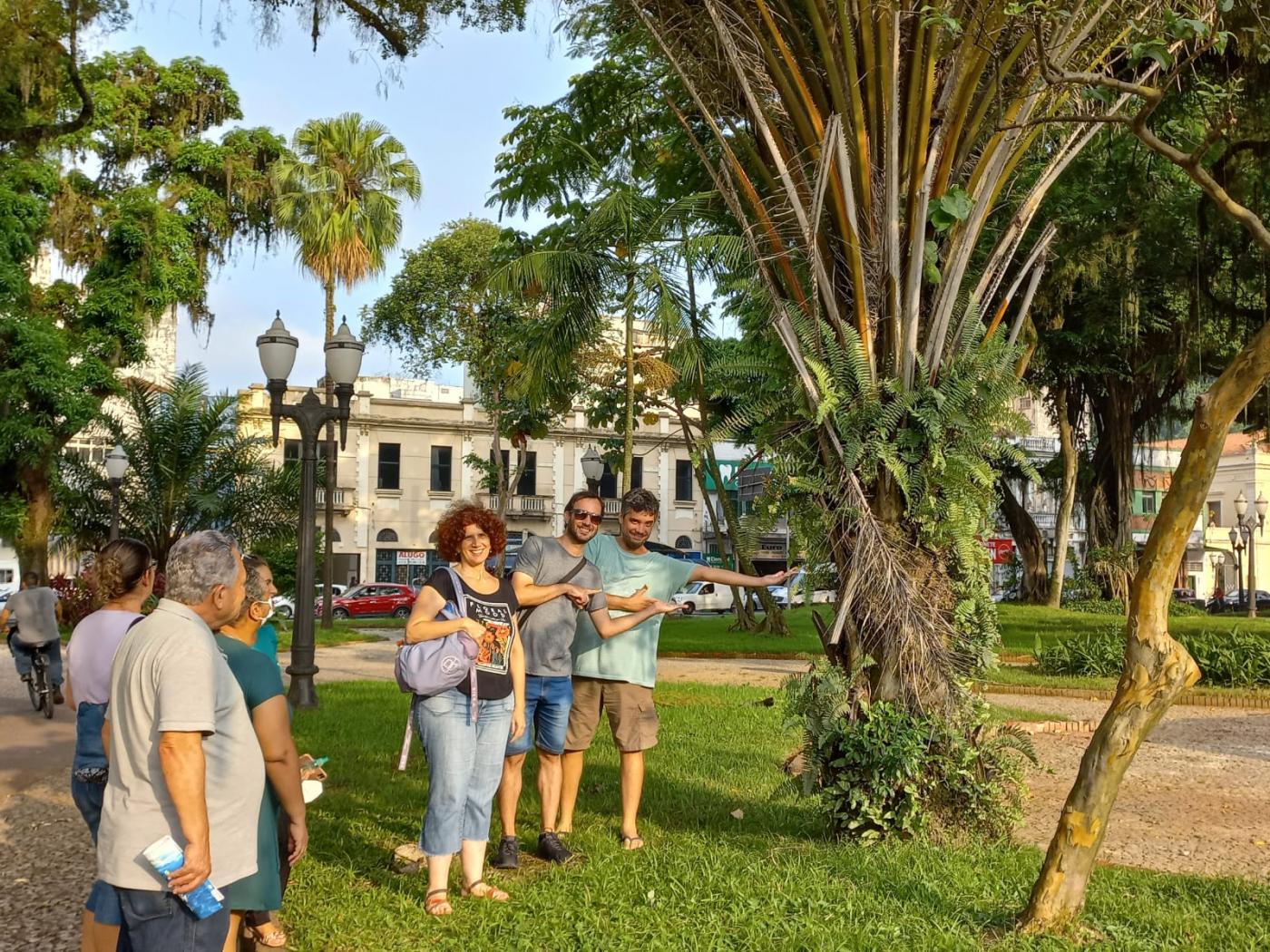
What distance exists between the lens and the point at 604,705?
234 inches

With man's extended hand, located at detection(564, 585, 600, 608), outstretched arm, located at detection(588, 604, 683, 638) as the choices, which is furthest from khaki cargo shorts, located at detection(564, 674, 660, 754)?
man's extended hand, located at detection(564, 585, 600, 608)

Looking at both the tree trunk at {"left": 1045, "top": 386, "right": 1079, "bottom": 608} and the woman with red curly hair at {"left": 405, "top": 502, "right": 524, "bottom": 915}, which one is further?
the tree trunk at {"left": 1045, "top": 386, "right": 1079, "bottom": 608}

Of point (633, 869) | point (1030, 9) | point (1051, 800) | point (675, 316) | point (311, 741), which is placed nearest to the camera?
point (1030, 9)

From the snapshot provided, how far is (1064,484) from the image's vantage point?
2852 centimetres

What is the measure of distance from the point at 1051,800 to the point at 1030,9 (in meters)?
4.73

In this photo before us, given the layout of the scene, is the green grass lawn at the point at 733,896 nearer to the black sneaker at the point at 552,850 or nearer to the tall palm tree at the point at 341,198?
the black sneaker at the point at 552,850

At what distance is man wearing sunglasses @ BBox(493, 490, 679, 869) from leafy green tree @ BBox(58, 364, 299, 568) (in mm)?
18207

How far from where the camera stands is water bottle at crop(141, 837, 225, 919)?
9.34ft

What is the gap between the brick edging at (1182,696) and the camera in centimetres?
1272

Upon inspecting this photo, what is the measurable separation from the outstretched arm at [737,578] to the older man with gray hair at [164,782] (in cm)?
295

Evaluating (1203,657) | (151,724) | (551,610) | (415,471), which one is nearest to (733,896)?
(551,610)

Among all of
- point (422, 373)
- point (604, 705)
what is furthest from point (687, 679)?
point (422, 373)

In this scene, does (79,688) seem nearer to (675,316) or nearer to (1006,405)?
(1006,405)

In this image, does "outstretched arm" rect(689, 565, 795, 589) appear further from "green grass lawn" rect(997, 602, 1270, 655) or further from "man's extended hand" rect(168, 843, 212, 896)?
"green grass lawn" rect(997, 602, 1270, 655)
